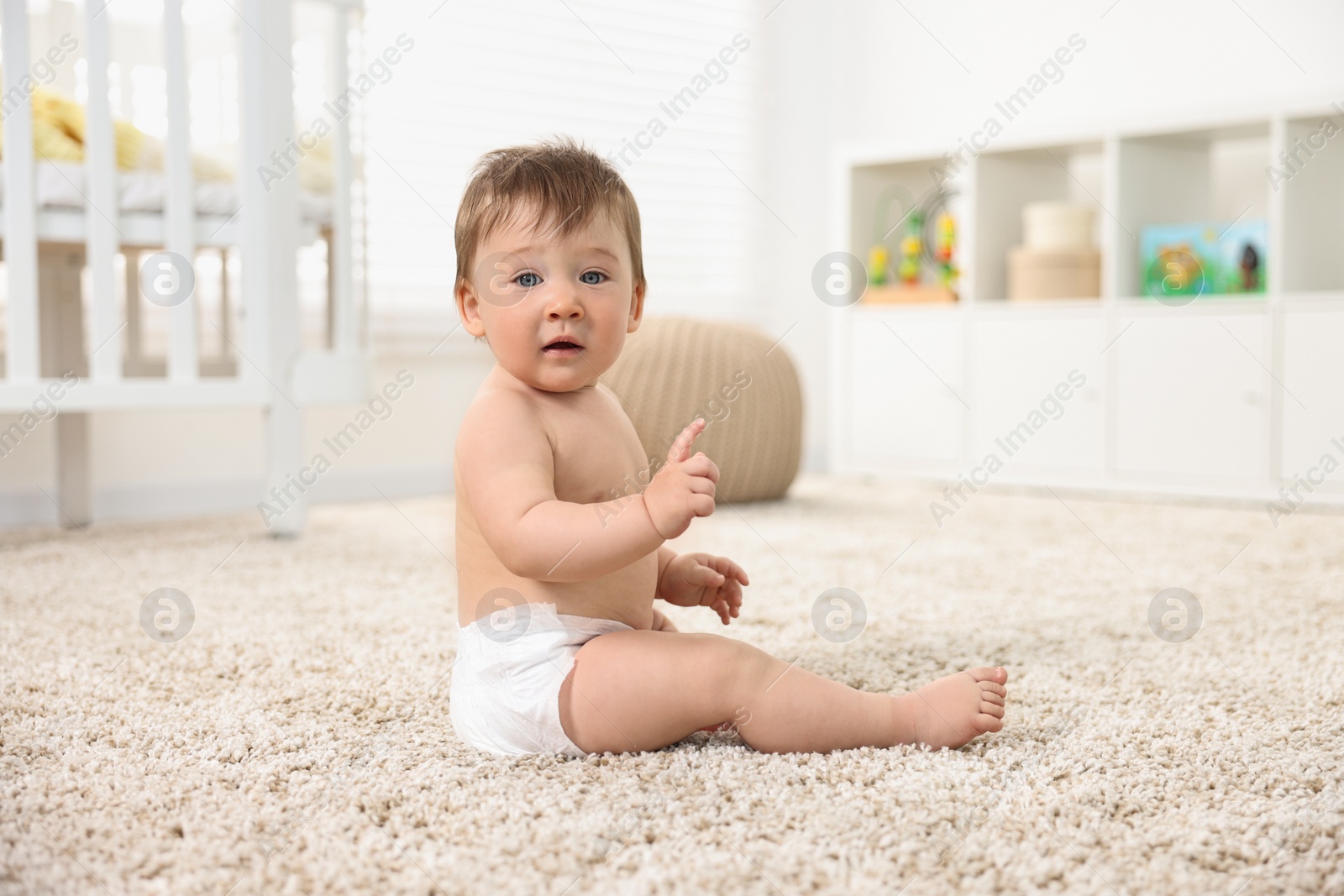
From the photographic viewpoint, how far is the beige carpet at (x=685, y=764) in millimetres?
523

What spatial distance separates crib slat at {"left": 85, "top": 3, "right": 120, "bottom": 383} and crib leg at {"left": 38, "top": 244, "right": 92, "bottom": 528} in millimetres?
325

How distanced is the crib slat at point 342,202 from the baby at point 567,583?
40.7 inches

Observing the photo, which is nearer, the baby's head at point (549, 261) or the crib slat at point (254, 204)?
the baby's head at point (549, 261)

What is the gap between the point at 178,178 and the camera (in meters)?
1.56

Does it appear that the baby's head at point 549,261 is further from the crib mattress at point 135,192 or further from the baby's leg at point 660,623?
the crib mattress at point 135,192

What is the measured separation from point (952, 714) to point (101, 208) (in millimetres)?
1339

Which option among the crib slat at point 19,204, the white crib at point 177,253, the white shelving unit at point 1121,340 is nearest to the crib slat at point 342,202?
the white crib at point 177,253

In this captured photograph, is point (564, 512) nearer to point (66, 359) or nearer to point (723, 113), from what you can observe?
point (66, 359)

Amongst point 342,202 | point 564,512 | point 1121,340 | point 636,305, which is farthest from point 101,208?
point 1121,340

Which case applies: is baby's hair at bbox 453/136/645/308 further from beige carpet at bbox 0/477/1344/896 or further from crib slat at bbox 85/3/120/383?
crib slat at bbox 85/3/120/383

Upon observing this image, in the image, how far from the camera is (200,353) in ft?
6.88

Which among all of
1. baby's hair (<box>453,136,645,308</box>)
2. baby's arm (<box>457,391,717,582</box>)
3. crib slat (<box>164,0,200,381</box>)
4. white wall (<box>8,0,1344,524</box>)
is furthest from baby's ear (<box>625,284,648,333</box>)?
white wall (<box>8,0,1344,524</box>)

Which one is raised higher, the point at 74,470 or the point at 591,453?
the point at 591,453

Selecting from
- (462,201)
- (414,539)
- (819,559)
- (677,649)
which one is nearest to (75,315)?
(414,539)
